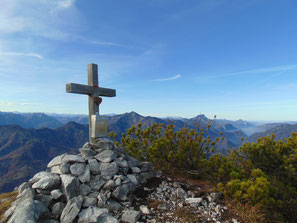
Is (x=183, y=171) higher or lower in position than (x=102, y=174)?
lower

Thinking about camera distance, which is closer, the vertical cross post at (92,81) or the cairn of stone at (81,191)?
the cairn of stone at (81,191)

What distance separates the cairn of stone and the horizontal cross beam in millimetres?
2307

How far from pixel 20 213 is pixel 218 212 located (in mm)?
5187

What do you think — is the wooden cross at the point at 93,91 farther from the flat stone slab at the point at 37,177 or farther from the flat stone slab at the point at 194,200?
the flat stone slab at the point at 194,200

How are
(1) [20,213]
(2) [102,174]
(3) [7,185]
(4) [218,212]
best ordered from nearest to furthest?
(1) [20,213]
(4) [218,212]
(2) [102,174]
(3) [7,185]

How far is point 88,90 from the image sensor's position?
7250mm

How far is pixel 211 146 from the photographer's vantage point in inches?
313

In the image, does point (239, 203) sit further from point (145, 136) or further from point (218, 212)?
point (145, 136)

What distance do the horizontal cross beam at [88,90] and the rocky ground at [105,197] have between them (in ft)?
7.56

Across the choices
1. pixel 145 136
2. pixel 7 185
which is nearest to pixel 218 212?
pixel 145 136

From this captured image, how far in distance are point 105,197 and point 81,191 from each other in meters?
0.78

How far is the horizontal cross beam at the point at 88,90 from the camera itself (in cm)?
656

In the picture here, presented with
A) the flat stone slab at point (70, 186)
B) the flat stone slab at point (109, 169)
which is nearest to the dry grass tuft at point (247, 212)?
the flat stone slab at point (109, 169)

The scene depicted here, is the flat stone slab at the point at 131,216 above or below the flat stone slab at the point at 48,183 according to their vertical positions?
below
